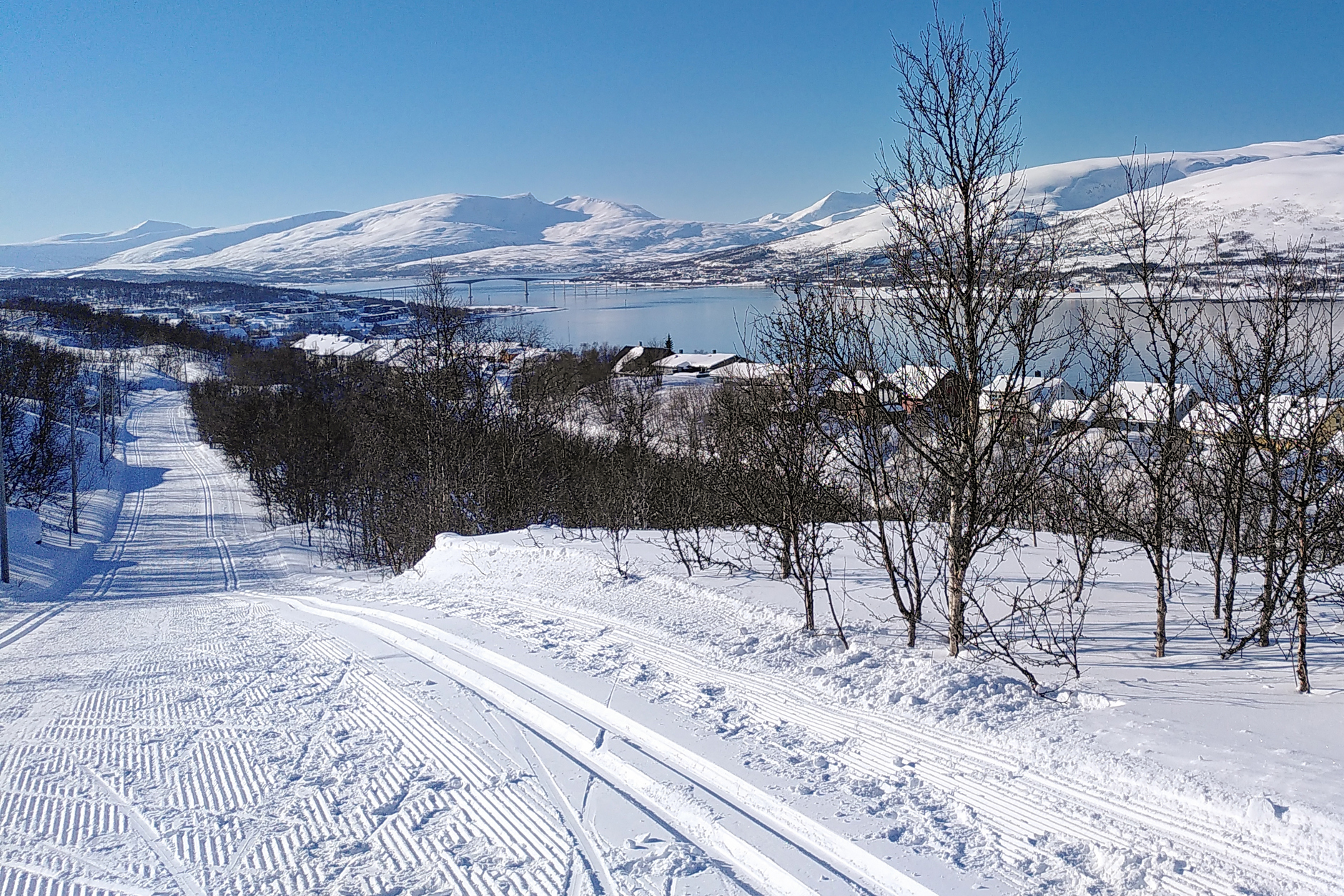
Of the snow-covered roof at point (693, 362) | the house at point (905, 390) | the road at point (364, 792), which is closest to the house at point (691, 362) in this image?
the snow-covered roof at point (693, 362)

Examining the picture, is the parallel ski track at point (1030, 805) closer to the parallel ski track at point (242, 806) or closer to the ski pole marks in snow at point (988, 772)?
the ski pole marks in snow at point (988, 772)

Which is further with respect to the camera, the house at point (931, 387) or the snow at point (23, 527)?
the snow at point (23, 527)

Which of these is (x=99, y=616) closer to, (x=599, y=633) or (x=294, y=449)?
(x=599, y=633)

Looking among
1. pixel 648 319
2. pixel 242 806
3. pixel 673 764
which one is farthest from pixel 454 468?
pixel 648 319

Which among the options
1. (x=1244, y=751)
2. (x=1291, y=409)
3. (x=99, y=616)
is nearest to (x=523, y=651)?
(x=1244, y=751)

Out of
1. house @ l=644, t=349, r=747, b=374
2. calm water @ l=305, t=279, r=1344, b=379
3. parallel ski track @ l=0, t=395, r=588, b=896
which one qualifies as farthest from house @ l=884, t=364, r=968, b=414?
house @ l=644, t=349, r=747, b=374

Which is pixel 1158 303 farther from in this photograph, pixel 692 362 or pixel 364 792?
pixel 692 362

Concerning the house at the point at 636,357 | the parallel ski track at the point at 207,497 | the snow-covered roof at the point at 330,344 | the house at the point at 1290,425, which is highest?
the snow-covered roof at the point at 330,344
